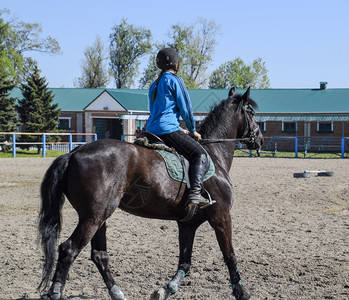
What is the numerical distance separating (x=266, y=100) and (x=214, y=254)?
43088mm

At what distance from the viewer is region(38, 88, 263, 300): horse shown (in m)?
4.56

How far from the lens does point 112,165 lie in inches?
185

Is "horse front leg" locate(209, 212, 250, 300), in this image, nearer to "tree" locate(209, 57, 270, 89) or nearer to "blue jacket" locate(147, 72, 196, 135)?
"blue jacket" locate(147, 72, 196, 135)

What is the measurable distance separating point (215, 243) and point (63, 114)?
4511cm

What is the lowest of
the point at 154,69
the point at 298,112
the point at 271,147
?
the point at 271,147

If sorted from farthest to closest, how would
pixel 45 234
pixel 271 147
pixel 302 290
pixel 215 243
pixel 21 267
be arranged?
pixel 271 147 → pixel 215 243 → pixel 21 267 → pixel 302 290 → pixel 45 234

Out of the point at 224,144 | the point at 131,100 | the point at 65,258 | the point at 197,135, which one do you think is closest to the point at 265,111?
the point at 131,100

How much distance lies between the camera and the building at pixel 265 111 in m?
43.4

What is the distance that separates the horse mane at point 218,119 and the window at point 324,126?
39.7 m

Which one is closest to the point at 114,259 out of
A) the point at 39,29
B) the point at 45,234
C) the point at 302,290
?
the point at 45,234

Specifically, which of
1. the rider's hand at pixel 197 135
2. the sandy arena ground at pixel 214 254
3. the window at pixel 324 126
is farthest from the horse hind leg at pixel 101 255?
the window at pixel 324 126

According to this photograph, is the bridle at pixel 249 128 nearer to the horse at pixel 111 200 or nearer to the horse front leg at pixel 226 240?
the horse at pixel 111 200

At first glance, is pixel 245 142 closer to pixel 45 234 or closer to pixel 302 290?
pixel 302 290

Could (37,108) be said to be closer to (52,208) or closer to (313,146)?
(313,146)
